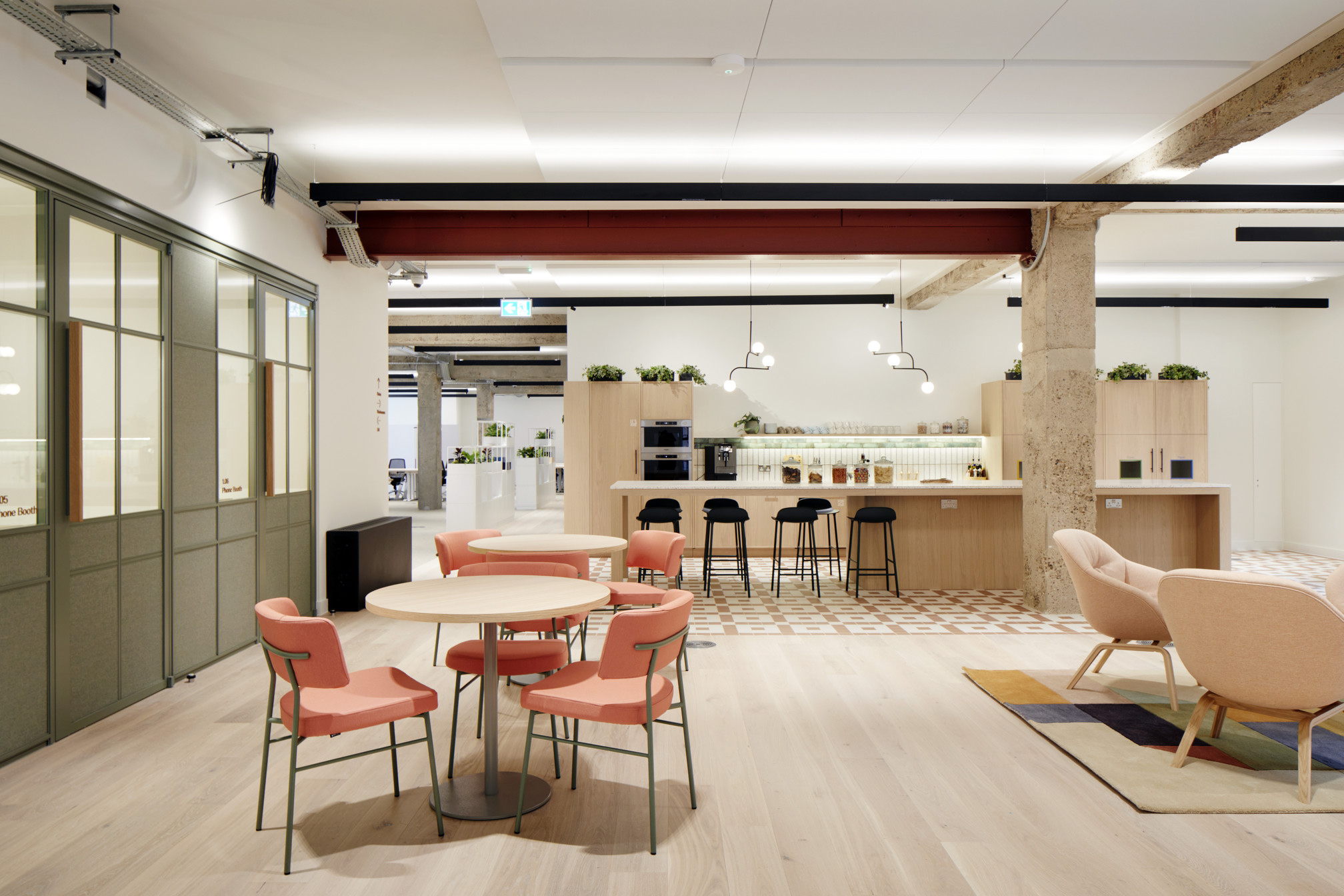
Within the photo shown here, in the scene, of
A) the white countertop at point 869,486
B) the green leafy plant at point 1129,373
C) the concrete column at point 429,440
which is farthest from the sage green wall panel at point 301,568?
the concrete column at point 429,440

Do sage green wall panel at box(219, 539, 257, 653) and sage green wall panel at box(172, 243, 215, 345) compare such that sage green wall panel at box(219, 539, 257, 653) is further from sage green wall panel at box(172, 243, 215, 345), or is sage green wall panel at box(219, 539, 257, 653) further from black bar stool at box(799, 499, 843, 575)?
black bar stool at box(799, 499, 843, 575)

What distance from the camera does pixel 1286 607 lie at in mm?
3082

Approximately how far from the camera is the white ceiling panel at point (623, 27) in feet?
11.9

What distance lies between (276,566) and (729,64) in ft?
16.0

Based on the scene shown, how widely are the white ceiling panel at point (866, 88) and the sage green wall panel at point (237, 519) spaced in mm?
4437

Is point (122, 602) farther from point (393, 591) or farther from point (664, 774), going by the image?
point (664, 774)

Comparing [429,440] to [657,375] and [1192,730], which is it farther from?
[1192,730]

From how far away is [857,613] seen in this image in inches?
267

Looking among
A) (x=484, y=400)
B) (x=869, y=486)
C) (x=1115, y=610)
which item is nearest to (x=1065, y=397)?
(x=869, y=486)

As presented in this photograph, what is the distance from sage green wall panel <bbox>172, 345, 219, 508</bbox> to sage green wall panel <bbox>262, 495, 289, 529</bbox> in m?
0.65

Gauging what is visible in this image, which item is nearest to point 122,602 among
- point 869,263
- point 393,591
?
point 393,591

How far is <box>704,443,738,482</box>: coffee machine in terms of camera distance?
1040cm

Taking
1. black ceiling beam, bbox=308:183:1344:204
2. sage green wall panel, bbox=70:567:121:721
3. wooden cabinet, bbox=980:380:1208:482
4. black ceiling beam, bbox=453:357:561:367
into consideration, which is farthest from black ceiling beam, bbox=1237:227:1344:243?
black ceiling beam, bbox=453:357:561:367

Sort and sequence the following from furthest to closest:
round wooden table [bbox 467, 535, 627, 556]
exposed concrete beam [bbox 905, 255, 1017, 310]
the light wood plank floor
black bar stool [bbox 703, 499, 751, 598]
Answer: exposed concrete beam [bbox 905, 255, 1017, 310] → black bar stool [bbox 703, 499, 751, 598] → round wooden table [bbox 467, 535, 627, 556] → the light wood plank floor
